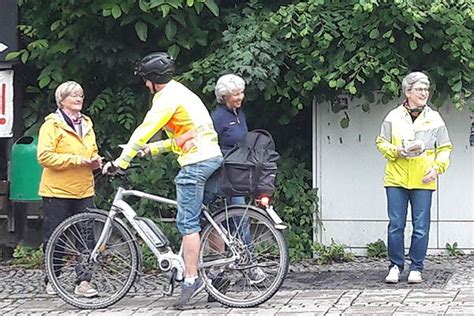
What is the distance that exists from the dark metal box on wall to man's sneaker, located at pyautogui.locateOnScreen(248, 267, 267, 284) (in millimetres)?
4455

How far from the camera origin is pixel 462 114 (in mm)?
9156

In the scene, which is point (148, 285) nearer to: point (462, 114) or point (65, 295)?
point (65, 295)

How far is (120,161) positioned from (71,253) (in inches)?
37.5

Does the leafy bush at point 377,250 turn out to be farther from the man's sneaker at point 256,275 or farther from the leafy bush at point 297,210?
the man's sneaker at point 256,275

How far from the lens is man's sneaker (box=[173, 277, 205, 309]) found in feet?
22.6

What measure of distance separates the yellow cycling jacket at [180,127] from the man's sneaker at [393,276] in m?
1.92

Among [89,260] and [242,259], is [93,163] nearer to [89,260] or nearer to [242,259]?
[89,260]

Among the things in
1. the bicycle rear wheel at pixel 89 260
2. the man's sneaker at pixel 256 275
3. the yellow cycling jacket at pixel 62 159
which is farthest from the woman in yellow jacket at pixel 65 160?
the man's sneaker at pixel 256 275

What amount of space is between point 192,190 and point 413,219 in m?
2.00

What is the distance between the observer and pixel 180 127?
22.4 ft

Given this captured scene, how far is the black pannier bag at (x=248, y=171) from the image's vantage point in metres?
6.85

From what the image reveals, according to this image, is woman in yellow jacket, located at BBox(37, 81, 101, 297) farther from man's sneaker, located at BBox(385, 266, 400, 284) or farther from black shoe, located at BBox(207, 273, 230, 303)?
man's sneaker, located at BBox(385, 266, 400, 284)

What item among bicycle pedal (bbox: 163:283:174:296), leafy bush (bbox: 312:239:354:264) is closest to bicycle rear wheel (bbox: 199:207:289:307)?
bicycle pedal (bbox: 163:283:174:296)

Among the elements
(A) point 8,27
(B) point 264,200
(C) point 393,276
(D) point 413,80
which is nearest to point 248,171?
(B) point 264,200
